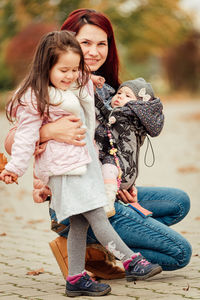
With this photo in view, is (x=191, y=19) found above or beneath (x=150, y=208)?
above

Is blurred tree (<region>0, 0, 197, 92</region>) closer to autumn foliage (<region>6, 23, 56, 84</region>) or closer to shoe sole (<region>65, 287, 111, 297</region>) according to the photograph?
autumn foliage (<region>6, 23, 56, 84</region>)

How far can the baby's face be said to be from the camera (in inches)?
156

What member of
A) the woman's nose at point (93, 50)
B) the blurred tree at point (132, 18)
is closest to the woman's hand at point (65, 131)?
the woman's nose at point (93, 50)

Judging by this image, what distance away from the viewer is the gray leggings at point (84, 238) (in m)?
3.46

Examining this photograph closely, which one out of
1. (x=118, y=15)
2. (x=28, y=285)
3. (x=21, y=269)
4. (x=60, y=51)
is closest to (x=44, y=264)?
(x=21, y=269)

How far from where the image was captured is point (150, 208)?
4.23 meters

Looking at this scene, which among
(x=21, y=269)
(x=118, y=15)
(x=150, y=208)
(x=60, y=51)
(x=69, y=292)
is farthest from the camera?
(x=118, y=15)

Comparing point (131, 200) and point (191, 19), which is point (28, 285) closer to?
point (131, 200)

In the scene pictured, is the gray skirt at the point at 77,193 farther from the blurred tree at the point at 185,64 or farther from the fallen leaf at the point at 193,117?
the blurred tree at the point at 185,64

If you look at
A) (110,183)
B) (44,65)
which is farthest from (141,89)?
(44,65)

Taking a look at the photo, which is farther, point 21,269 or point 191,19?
point 191,19

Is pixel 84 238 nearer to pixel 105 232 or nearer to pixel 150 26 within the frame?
pixel 105 232

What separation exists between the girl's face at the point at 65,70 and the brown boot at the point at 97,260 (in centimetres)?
116

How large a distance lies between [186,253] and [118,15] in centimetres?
3738
